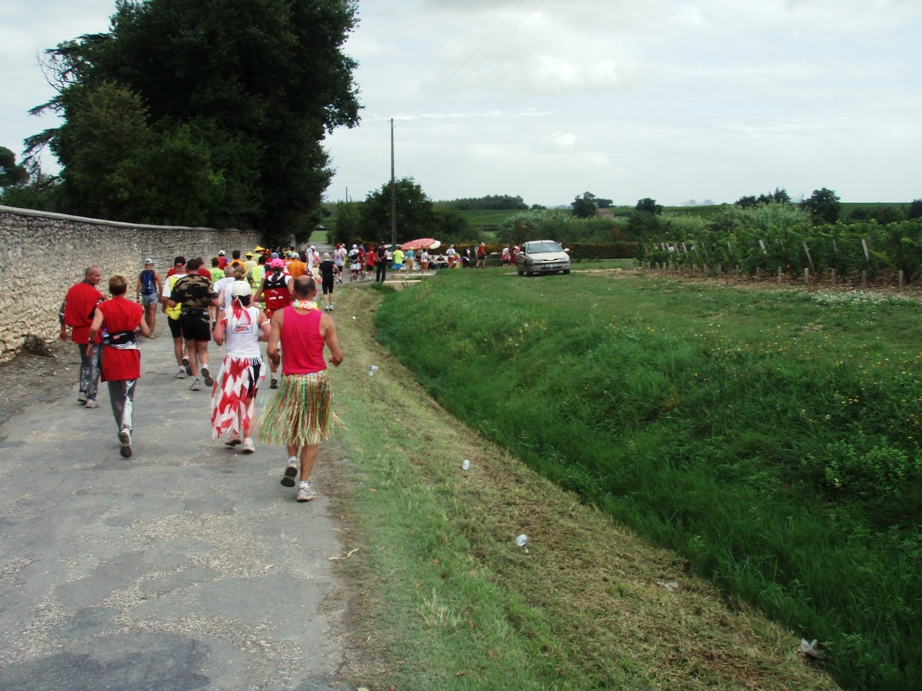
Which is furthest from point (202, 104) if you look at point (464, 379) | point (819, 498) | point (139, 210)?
point (819, 498)

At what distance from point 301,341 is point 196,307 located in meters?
4.98

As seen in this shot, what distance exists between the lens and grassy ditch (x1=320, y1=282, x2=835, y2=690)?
4.73 metres

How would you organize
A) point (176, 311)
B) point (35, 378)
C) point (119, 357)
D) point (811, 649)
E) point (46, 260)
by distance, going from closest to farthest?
point (811, 649)
point (119, 357)
point (176, 311)
point (35, 378)
point (46, 260)

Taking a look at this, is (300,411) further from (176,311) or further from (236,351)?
(176,311)

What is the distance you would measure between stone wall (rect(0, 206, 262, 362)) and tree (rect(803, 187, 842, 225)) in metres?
52.4

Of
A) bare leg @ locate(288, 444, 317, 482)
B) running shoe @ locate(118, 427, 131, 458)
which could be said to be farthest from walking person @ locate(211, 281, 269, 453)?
bare leg @ locate(288, 444, 317, 482)

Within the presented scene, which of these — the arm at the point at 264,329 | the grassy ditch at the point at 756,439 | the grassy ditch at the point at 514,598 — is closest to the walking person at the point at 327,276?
the grassy ditch at the point at 756,439

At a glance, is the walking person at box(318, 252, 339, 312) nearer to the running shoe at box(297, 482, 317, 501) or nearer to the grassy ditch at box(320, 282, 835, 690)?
the grassy ditch at box(320, 282, 835, 690)

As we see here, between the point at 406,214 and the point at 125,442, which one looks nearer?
the point at 125,442

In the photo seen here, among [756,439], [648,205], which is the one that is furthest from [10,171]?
[648,205]

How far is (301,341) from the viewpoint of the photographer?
6859mm

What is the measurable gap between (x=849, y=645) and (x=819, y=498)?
185 centimetres

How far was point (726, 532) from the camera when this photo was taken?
736 centimetres

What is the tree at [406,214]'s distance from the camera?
217 feet
